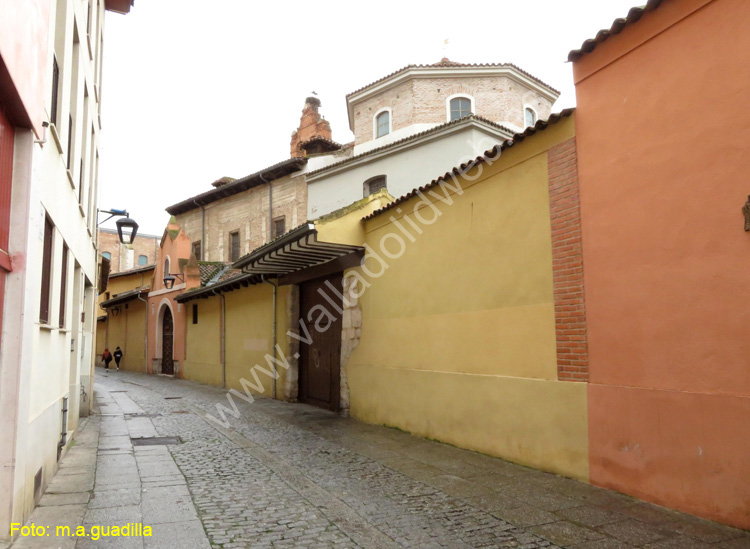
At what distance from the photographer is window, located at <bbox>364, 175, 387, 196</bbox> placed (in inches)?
838

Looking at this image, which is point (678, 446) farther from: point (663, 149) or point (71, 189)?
point (71, 189)

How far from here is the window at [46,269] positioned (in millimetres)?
5289

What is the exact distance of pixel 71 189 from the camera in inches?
279

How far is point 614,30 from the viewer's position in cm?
524

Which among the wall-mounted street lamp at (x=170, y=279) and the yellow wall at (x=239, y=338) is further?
the wall-mounted street lamp at (x=170, y=279)

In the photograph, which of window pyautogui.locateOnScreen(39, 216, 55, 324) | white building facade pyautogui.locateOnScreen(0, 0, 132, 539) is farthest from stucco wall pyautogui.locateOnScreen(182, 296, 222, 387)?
window pyautogui.locateOnScreen(39, 216, 55, 324)

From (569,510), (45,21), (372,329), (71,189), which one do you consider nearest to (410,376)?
(372,329)

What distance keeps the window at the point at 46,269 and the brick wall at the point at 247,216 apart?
769 inches

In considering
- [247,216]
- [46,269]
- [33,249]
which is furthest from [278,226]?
[33,249]

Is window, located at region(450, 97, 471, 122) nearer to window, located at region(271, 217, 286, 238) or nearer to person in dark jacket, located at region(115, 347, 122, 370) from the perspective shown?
window, located at region(271, 217, 286, 238)

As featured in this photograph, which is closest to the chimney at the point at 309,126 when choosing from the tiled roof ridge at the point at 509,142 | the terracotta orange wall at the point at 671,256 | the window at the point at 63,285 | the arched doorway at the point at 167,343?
the arched doorway at the point at 167,343

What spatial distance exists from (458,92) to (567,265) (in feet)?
62.3

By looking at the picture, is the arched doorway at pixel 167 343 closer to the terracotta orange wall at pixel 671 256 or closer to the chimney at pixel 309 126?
the chimney at pixel 309 126

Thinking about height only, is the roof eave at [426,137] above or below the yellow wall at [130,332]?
above
